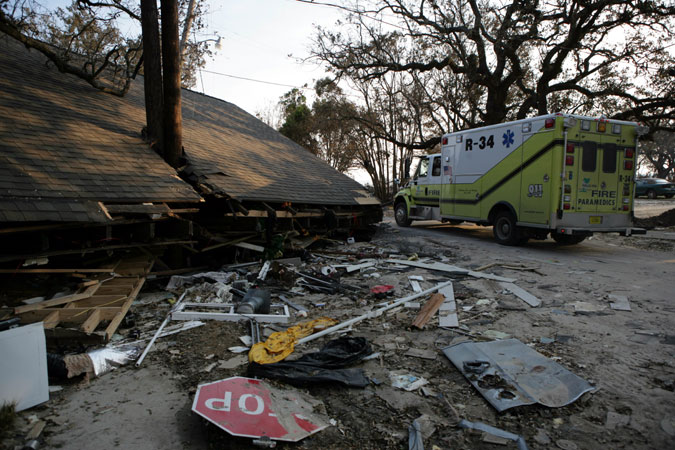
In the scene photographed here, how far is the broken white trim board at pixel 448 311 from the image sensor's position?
5.04 metres

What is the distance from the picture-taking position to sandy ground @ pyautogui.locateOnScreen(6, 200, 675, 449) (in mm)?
2795

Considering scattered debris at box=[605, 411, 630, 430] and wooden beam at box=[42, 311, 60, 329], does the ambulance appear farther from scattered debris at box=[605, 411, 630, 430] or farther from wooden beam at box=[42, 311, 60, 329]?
wooden beam at box=[42, 311, 60, 329]

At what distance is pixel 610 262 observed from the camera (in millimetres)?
8688


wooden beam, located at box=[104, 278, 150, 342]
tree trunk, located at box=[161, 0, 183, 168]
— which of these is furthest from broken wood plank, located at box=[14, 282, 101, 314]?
tree trunk, located at box=[161, 0, 183, 168]

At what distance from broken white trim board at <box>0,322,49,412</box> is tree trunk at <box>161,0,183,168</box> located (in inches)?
228

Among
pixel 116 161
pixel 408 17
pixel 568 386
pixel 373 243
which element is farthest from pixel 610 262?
pixel 408 17

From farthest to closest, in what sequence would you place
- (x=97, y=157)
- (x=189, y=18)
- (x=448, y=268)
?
(x=189, y=18), (x=448, y=268), (x=97, y=157)

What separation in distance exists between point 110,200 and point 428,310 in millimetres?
5212

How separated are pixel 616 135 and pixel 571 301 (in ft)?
19.6

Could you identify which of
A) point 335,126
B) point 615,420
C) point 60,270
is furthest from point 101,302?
point 335,126

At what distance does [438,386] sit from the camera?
3.52 meters

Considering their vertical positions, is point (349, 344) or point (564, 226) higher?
point (564, 226)

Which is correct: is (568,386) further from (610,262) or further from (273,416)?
(610,262)

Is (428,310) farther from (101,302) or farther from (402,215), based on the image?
(402,215)
